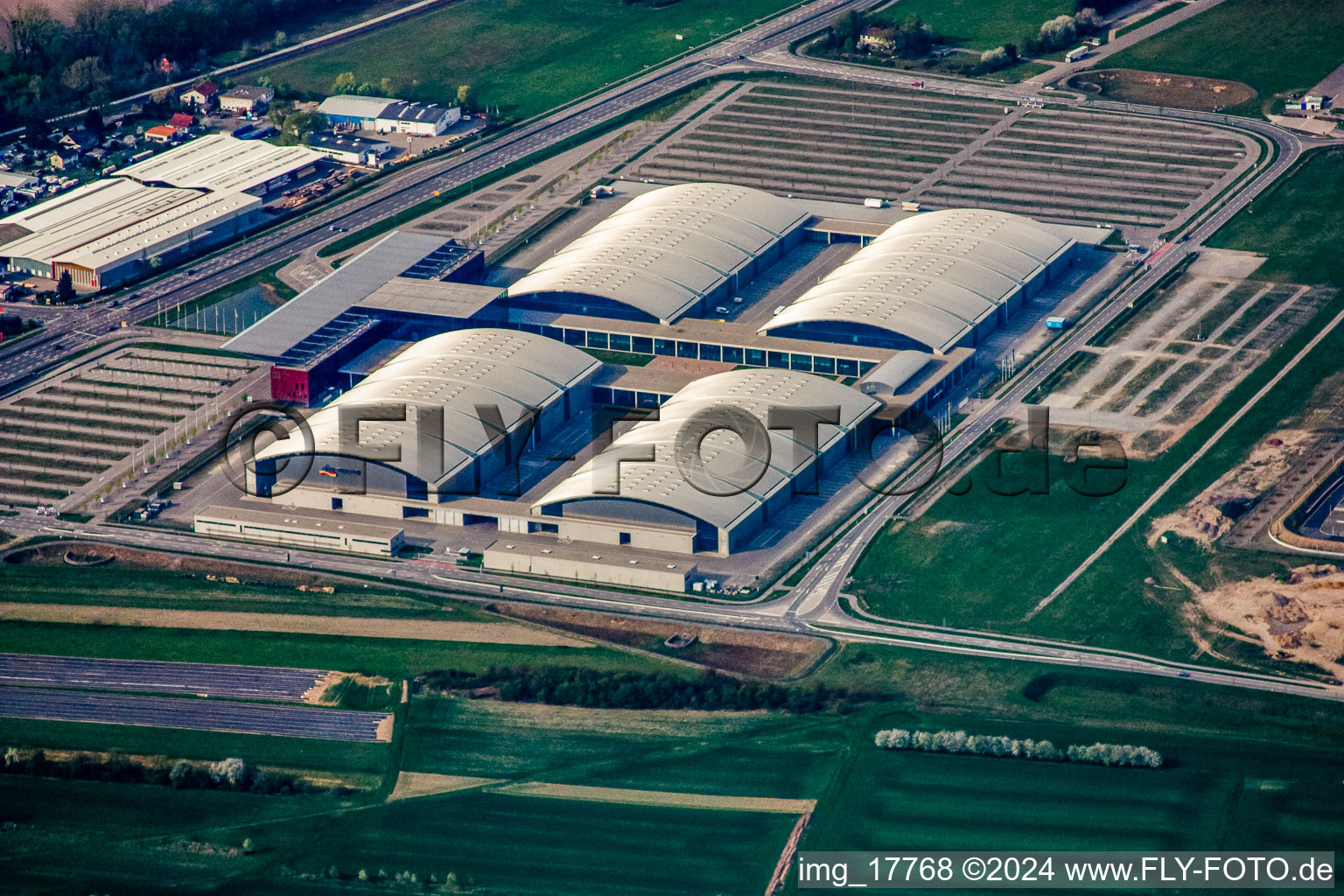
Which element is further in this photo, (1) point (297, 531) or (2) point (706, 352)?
(2) point (706, 352)

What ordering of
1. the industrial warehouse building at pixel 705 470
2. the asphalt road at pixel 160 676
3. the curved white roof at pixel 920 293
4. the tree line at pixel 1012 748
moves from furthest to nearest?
1. the curved white roof at pixel 920 293
2. the industrial warehouse building at pixel 705 470
3. the asphalt road at pixel 160 676
4. the tree line at pixel 1012 748


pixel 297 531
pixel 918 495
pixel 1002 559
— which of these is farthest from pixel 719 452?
pixel 297 531

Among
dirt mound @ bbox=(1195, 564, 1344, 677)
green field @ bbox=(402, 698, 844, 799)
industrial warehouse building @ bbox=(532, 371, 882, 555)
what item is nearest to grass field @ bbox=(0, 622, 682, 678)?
green field @ bbox=(402, 698, 844, 799)

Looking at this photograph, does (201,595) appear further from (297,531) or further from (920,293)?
(920,293)

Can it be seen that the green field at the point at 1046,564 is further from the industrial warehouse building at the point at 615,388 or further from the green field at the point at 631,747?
the green field at the point at 631,747

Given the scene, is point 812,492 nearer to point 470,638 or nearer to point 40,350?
point 470,638

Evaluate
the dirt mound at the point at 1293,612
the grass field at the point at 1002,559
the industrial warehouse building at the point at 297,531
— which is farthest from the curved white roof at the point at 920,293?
the industrial warehouse building at the point at 297,531
